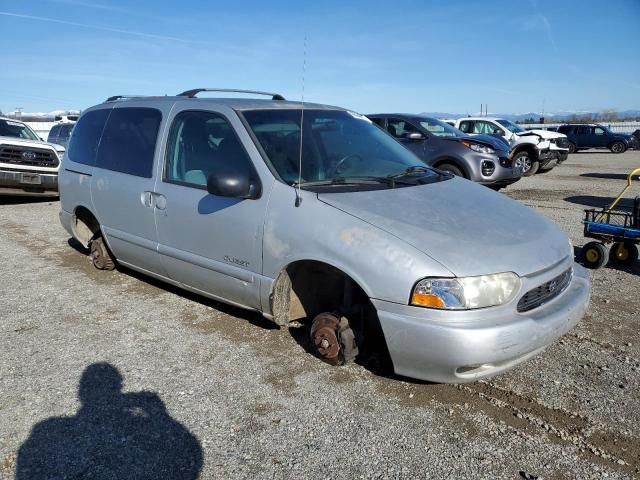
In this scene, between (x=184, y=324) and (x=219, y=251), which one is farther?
(x=184, y=324)

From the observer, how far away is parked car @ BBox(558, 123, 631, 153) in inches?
1107

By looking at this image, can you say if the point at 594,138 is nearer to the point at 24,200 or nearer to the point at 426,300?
the point at 24,200

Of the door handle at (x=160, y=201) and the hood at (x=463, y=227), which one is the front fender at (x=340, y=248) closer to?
the hood at (x=463, y=227)

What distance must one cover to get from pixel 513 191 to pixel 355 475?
1111 centimetres

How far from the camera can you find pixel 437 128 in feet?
37.1

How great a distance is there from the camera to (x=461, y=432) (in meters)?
2.77

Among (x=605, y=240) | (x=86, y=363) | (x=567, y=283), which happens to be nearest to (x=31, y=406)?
(x=86, y=363)

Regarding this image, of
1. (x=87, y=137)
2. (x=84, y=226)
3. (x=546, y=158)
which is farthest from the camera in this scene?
(x=546, y=158)

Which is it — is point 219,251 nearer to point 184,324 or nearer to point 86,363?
point 184,324

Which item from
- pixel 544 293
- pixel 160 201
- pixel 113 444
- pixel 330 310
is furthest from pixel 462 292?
A: pixel 160 201

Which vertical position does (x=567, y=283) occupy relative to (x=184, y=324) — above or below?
above

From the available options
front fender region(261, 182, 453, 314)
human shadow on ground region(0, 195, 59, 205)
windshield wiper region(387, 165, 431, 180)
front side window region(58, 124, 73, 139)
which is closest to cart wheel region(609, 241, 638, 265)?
windshield wiper region(387, 165, 431, 180)

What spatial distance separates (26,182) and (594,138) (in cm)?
2797

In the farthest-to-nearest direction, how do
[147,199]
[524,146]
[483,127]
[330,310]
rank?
1. [483,127]
2. [524,146]
3. [147,199]
4. [330,310]
